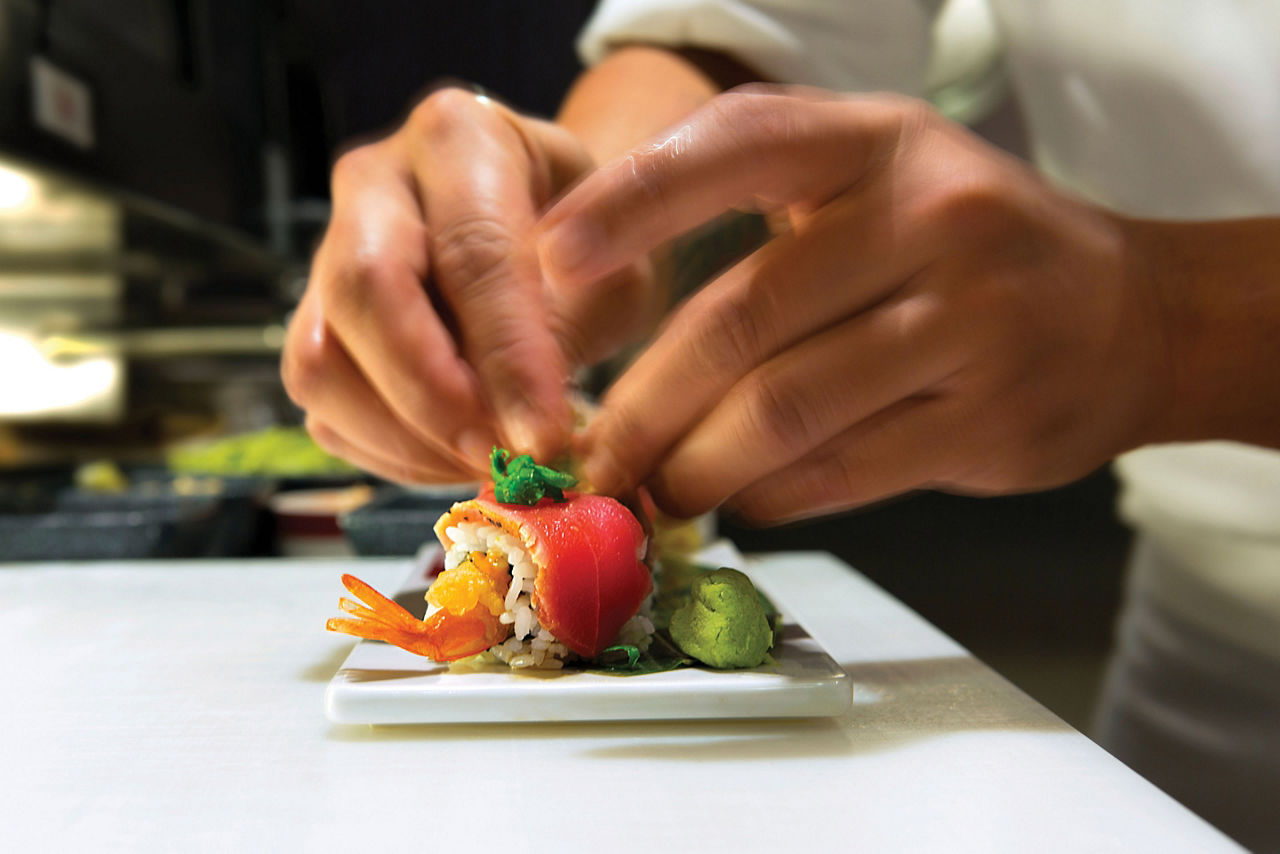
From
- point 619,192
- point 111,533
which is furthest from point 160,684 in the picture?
point 111,533

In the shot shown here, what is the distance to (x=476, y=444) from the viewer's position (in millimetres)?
811

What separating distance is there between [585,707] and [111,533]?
3.21 ft

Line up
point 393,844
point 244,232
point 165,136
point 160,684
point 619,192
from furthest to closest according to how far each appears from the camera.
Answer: point 244,232
point 165,136
point 160,684
point 619,192
point 393,844

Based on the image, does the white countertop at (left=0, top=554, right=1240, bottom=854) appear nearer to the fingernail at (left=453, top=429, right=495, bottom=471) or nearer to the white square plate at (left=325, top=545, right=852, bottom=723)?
the white square plate at (left=325, top=545, right=852, bottom=723)

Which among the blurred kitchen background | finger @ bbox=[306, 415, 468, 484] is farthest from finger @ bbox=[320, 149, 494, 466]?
the blurred kitchen background

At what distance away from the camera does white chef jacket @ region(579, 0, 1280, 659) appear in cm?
101

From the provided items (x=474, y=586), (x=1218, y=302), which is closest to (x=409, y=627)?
(x=474, y=586)

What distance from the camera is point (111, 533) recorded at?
1216 mm

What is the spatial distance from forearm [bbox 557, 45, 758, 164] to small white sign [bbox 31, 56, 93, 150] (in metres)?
0.86

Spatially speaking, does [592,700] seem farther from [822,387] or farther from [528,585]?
[822,387]

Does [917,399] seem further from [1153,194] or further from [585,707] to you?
[1153,194]

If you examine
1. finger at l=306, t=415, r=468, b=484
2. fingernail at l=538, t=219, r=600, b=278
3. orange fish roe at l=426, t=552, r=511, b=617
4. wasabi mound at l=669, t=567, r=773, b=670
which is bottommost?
wasabi mound at l=669, t=567, r=773, b=670

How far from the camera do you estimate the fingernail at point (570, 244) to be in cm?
56

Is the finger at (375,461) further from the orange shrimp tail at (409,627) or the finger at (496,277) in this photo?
the orange shrimp tail at (409,627)
